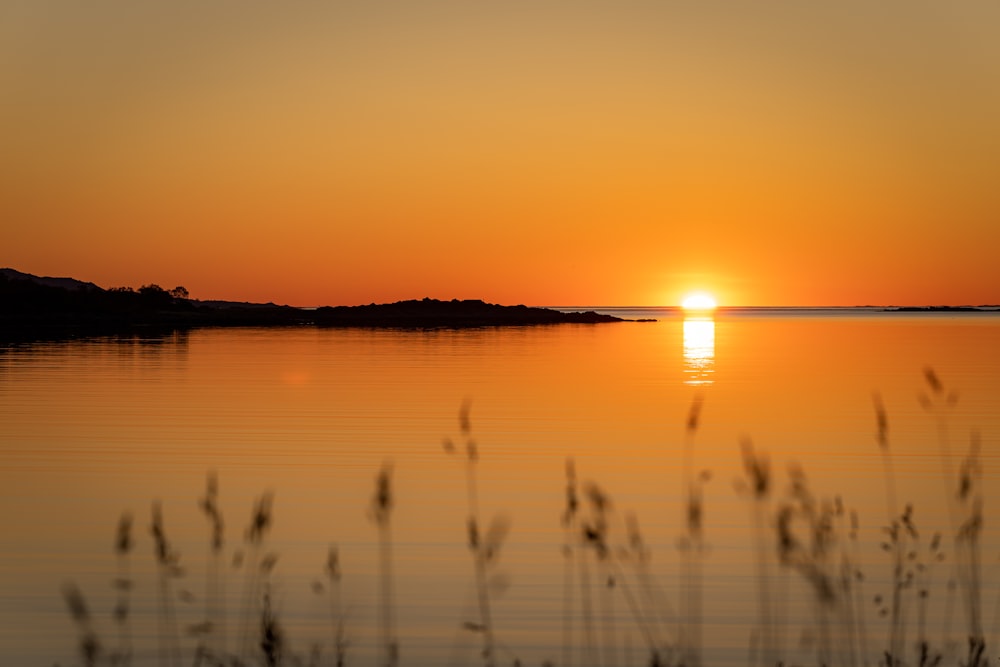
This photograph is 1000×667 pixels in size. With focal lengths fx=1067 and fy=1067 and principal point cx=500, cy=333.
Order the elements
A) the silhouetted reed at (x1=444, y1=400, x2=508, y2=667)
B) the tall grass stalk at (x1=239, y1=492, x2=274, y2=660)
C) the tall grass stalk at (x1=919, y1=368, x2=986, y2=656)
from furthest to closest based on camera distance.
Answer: the tall grass stalk at (x1=239, y1=492, x2=274, y2=660), the tall grass stalk at (x1=919, y1=368, x2=986, y2=656), the silhouetted reed at (x1=444, y1=400, x2=508, y2=667)

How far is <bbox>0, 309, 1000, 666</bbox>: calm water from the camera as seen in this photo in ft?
36.9

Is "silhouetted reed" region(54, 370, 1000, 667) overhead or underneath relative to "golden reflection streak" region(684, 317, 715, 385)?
underneath

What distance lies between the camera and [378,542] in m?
14.8

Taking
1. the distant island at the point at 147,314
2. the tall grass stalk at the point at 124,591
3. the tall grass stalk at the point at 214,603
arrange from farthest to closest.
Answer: the distant island at the point at 147,314, the tall grass stalk at the point at 214,603, the tall grass stalk at the point at 124,591

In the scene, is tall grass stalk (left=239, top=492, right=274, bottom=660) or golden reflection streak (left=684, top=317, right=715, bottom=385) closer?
tall grass stalk (left=239, top=492, right=274, bottom=660)

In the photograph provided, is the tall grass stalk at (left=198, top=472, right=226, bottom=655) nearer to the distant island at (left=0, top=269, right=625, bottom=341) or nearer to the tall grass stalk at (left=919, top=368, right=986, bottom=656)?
the tall grass stalk at (left=919, top=368, right=986, bottom=656)

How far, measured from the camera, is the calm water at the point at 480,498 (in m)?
11.2

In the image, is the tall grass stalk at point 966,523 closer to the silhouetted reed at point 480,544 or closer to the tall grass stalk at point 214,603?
the silhouetted reed at point 480,544

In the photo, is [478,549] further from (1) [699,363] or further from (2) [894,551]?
(1) [699,363]

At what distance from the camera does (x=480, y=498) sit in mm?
18234

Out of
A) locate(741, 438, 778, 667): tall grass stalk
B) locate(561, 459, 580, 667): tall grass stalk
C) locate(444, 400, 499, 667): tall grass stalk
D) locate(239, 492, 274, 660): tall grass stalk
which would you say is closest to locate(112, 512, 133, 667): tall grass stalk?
locate(239, 492, 274, 660): tall grass stalk

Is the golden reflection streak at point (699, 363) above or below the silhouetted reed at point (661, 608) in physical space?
above

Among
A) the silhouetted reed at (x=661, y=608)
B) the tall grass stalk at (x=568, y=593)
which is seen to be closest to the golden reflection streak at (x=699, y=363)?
the tall grass stalk at (x=568, y=593)

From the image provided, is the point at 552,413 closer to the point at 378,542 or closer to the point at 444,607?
the point at 378,542
